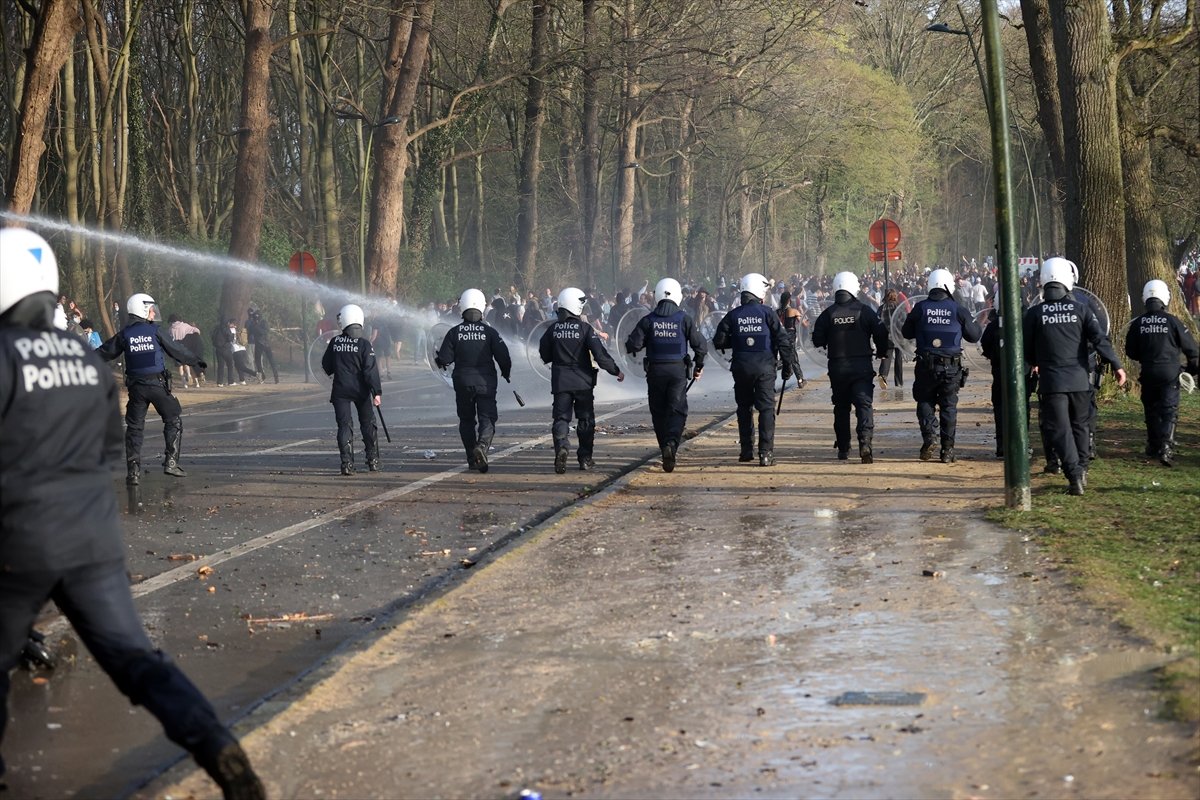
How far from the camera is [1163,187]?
113 feet

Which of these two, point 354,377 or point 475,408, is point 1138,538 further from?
point 354,377

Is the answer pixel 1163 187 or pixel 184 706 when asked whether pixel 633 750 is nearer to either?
pixel 184 706

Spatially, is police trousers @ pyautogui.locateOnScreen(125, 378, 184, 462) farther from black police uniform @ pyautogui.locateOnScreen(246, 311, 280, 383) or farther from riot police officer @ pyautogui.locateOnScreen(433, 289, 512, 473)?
black police uniform @ pyautogui.locateOnScreen(246, 311, 280, 383)

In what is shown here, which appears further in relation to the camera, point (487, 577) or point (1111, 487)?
point (1111, 487)

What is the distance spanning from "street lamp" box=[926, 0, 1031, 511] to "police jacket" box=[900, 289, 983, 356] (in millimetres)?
3816

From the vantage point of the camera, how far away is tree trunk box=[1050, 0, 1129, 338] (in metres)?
20.2

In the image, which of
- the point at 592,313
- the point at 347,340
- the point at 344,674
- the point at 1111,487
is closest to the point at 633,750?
the point at 344,674

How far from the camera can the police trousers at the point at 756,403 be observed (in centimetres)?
1597

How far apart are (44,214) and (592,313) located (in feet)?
44.7

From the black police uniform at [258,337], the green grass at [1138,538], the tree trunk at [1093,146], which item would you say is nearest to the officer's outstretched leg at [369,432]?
the green grass at [1138,538]

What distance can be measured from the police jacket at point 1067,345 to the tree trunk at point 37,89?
15.9 meters

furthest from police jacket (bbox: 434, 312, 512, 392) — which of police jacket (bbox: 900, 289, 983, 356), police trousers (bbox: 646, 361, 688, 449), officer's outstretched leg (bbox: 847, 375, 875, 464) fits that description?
police jacket (bbox: 900, 289, 983, 356)

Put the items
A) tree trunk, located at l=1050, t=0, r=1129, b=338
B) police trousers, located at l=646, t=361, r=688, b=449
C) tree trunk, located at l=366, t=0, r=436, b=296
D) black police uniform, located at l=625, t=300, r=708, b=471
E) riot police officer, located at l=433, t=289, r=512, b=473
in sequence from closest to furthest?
1. police trousers, located at l=646, t=361, r=688, b=449
2. black police uniform, located at l=625, t=300, r=708, b=471
3. riot police officer, located at l=433, t=289, r=512, b=473
4. tree trunk, located at l=1050, t=0, r=1129, b=338
5. tree trunk, located at l=366, t=0, r=436, b=296

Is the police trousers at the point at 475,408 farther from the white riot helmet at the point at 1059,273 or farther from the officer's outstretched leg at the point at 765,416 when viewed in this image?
the white riot helmet at the point at 1059,273
